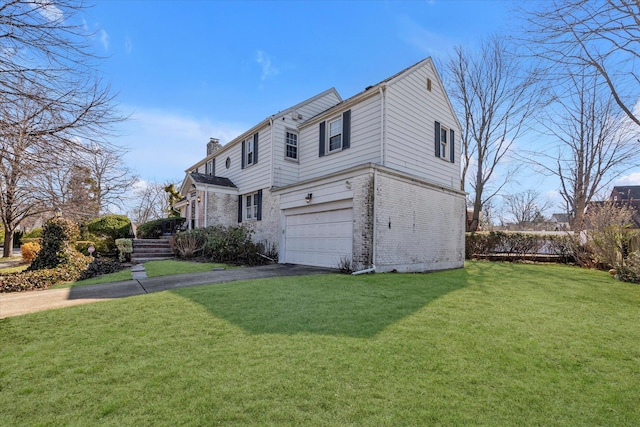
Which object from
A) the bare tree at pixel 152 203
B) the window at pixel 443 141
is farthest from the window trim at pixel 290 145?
the bare tree at pixel 152 203

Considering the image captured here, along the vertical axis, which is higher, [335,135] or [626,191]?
[626,191]

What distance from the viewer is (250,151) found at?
1559 cm

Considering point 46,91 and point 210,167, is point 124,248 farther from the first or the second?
point 46,91

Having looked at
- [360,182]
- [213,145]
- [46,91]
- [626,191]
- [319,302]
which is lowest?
[319,302]

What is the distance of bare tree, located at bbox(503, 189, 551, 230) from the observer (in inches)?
1756

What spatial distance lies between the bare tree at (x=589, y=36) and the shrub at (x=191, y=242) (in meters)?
13.8

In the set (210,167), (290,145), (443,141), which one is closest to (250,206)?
(290,145)

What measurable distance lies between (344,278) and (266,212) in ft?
22.3

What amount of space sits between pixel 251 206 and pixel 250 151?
277cm

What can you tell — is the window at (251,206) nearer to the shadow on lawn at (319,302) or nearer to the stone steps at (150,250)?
the stone steps at (150,250)

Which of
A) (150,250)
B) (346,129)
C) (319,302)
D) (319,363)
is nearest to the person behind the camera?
(319,363)

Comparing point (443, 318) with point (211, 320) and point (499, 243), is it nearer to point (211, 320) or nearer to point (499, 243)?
point (211, 320)

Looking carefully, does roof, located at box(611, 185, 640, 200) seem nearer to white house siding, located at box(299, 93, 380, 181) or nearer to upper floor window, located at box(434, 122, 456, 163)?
upper floor window, located at box(434, 122, 456, 163)

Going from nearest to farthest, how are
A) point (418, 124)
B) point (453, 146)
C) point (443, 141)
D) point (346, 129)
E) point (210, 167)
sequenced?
point (346, 129)
point (418, 124)
point (443, 141)
point (453, 146)
point (210, 167)
